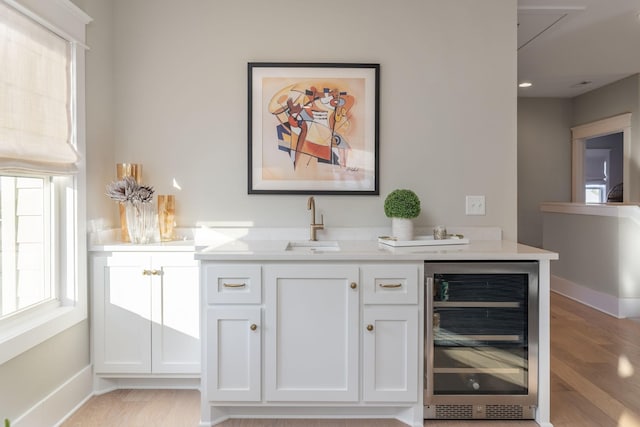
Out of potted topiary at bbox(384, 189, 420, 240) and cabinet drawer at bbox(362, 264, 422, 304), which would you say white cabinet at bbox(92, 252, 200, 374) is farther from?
potted topiary at bbox(384, 189, 420, 240)

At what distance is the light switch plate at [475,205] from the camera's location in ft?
9.16

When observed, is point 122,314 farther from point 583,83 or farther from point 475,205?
point 583,83

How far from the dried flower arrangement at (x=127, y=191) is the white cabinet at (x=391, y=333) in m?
1.40

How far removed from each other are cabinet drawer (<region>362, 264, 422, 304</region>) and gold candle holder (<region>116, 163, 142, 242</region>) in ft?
4.89

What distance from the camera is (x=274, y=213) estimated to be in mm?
2812

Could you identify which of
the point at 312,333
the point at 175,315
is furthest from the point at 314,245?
the point at 175,315

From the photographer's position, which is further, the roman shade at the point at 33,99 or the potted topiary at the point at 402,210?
the potted topiary at the point at 402,210

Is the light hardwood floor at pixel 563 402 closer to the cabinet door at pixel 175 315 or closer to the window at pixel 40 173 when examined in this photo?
the cabinet door at pixel 175 315

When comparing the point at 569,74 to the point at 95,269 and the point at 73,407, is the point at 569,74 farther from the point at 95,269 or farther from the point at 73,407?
the point at 73,407

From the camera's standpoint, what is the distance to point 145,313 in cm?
247

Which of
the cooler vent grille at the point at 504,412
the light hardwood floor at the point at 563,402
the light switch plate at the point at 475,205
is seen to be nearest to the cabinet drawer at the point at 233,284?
the light hardwood floor at the point at 563,402

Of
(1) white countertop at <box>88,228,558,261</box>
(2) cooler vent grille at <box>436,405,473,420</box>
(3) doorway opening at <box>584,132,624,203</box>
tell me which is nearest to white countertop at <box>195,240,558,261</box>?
(1) white countertop at <box>88,228,558,261</box>

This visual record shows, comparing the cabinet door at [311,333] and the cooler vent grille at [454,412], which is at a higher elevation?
the cabinet door at [311,333]

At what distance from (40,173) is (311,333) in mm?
1513
